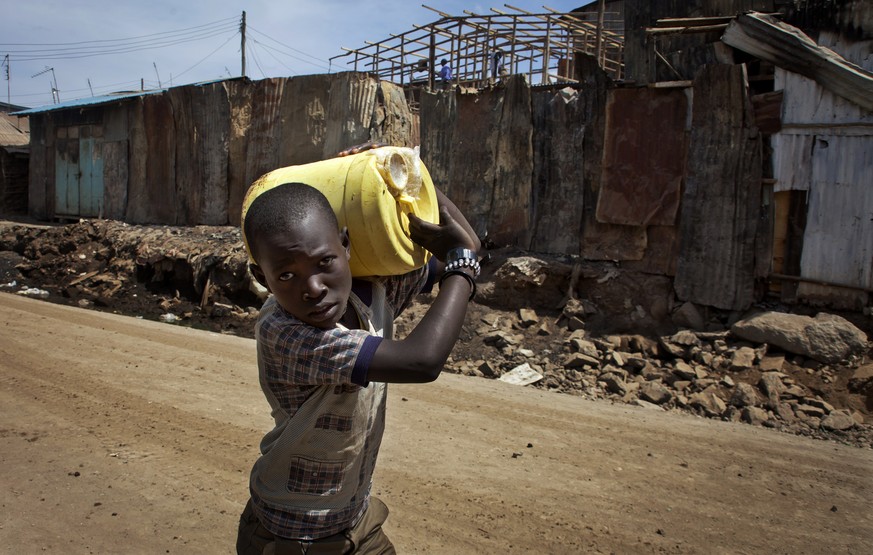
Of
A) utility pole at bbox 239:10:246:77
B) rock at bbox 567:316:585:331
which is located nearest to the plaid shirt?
rock at bbox 567:316:585:331

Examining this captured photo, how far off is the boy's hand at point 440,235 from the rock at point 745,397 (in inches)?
204

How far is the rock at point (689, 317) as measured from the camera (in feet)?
25.1

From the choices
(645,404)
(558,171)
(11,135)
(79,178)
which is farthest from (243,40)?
(645,404)

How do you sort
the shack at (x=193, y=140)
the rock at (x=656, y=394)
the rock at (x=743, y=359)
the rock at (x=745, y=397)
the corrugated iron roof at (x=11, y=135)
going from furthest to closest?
1. the corrugated iron roof at (x=11, y=135)
2. the shack at (x=193, y=140)
3. the rock at (x=743, y=359)
4. the rock at (x=656, y=394)
5. the rock at (x=745, y=397)

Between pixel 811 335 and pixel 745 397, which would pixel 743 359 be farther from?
pixel 745 397

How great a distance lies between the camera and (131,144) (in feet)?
49.4

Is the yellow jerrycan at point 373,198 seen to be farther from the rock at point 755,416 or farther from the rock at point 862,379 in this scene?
the rock at point 862,379

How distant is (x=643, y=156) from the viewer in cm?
807

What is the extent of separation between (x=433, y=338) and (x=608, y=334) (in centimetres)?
676

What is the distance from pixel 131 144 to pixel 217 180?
326cm

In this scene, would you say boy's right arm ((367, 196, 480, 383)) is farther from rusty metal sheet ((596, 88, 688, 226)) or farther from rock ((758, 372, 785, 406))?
rusty metal sheet ((596, 88, 688, 226))

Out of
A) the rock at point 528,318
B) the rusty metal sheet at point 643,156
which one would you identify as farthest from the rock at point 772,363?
the rock at point 528,318

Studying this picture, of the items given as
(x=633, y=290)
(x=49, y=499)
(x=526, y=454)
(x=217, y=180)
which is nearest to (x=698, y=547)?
(x=526, y=454)

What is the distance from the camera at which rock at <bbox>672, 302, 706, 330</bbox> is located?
7.66m
